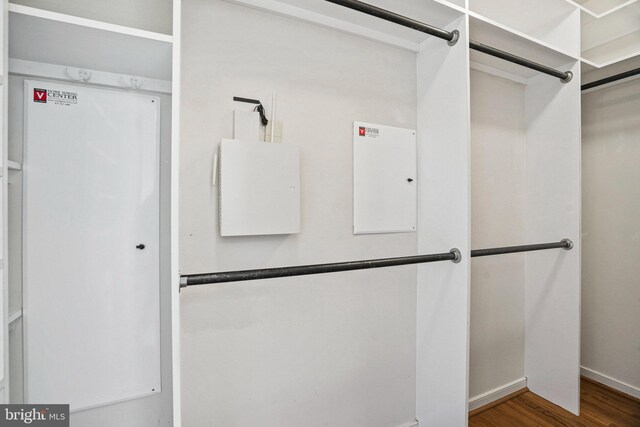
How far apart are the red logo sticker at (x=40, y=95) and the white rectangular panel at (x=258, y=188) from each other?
2.04ft

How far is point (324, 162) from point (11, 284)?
49.1 inches

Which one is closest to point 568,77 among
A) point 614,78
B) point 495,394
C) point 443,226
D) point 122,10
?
point 614,78

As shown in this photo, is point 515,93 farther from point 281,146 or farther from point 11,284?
point 11,284

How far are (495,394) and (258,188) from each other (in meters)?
2.03

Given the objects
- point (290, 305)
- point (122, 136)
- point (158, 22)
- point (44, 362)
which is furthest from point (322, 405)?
point (158, 22)

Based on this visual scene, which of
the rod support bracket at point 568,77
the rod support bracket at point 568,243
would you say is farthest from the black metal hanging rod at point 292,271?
the rod support bracket at point 568,77

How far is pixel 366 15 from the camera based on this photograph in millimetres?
1417

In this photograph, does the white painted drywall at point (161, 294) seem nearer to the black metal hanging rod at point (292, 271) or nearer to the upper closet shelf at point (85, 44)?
the upper closet shelf at point (85, 44)

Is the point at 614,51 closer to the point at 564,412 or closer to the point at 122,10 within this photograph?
the point at 564,412

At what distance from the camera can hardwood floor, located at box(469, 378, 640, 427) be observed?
1.79 m

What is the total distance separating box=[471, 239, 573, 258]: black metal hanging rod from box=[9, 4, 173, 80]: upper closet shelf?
61.7 inches

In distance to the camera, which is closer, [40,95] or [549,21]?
[40,95]

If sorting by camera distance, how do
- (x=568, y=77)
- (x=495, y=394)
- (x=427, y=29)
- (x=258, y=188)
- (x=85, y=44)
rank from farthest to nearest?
(x=495, y=394) < (x=568, y=77) < (x=427, y=29) < (x=258, y=188) < (x=85, y=44)

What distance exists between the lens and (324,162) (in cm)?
146
